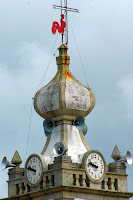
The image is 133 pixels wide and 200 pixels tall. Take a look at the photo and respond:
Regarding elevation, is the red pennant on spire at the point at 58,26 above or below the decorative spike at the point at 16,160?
above

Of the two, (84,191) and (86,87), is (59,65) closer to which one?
(86,87)

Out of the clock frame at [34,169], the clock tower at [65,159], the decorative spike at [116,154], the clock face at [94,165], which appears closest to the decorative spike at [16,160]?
the clock tower at [65,159]

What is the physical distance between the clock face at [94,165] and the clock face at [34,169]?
8.50 feet

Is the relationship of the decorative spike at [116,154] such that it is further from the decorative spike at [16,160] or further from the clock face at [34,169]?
the decorative spike at [16,160]

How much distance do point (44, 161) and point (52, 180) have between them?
4.12ft

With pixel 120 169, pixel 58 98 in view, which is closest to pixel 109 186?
pixel 120 169

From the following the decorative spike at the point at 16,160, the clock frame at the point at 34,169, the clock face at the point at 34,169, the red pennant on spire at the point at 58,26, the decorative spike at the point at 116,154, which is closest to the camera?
the clock frame at the point at 34,169

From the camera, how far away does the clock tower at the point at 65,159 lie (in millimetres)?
66188

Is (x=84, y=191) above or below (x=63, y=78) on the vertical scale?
below

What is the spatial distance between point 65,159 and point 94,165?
202 cm

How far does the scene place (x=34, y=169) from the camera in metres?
67.4

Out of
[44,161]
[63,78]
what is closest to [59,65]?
[63,78]

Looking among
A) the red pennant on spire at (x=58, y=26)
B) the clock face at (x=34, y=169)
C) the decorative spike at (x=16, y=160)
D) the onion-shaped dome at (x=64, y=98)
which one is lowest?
the clock face at (x=34, y=169)

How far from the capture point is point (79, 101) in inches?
2697
